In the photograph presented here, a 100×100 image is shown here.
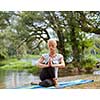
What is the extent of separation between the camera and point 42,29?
3.72 metres

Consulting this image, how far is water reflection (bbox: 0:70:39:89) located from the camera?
3.70m

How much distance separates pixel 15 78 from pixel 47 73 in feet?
0.90

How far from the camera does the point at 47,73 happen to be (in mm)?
3711

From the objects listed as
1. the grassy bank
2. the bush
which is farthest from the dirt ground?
the grassy bank

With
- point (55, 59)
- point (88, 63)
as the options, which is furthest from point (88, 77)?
point (55, 59)

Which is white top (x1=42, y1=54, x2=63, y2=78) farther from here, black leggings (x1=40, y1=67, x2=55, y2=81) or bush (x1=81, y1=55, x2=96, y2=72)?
bush (x1=81, y1=55, x2=96, y2=72)

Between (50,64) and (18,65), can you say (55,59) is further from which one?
(18,65)

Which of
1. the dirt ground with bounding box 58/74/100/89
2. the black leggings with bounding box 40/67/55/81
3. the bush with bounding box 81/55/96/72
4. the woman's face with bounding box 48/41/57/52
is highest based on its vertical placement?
the woman's face with bounding box 48/41/57/52

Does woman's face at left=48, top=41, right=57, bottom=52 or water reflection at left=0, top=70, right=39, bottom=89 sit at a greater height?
woman's face at left=48, top=41, right=57, bottom=52

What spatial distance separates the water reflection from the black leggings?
5 centimetres
